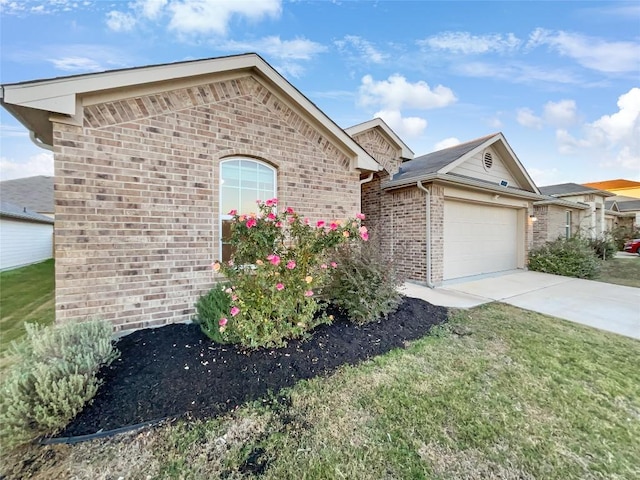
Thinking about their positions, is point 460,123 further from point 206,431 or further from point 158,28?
point 206,431

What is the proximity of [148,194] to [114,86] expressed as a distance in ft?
5.36

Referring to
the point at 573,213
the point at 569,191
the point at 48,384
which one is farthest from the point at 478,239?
the point at 569,191

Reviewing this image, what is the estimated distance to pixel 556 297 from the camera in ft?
24.5

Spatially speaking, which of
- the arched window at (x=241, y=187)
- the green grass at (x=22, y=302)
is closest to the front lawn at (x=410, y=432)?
the arched window at (x=241, y=187)

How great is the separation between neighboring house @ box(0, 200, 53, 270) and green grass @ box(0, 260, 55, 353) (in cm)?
179

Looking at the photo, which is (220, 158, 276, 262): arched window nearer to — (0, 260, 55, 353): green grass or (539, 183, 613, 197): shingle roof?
(0, 260, 55, 353): green grass

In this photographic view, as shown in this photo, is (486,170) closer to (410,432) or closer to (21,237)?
(410,432)

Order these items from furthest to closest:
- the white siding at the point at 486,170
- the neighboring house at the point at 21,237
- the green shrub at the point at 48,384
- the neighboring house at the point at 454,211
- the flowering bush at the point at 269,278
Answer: the neighboring house at the point at 21,237 → the white siding at the point at 486,170 → the neighboring house at the point at 454,211 → the flowering bush at the point at 269,278 → the green shrub at the point at 48,384

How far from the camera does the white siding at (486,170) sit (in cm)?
977

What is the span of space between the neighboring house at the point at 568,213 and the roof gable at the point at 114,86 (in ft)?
44.0

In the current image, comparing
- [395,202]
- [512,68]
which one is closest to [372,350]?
[395,202]

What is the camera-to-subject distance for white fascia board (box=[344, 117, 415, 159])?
9875mm

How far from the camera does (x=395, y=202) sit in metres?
9.57

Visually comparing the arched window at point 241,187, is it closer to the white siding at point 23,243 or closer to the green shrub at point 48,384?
the green shrub at point 48,384
